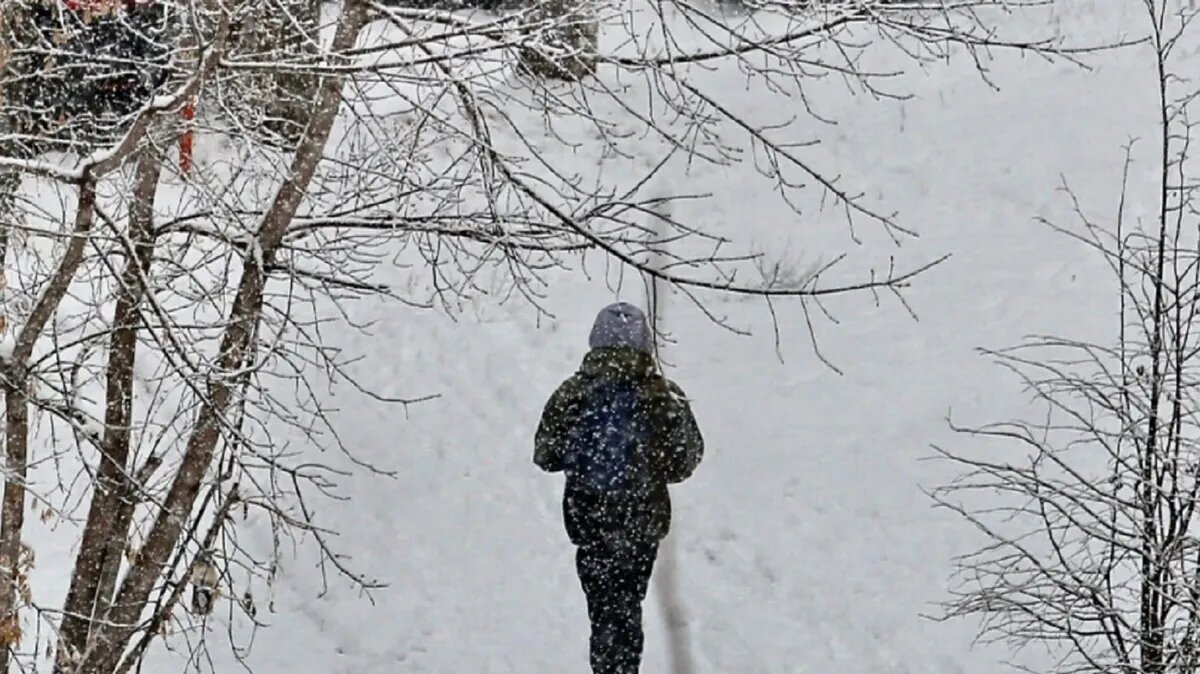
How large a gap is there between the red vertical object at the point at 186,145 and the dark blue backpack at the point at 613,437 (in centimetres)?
180

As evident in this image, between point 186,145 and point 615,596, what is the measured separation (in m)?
2.50

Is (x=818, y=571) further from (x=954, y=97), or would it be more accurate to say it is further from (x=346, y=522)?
(x=954, y=97)

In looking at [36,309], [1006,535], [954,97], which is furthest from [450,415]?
[954,97]

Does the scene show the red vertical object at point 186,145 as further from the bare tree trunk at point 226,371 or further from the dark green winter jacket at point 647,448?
the dark green winter jacket at point 647,448

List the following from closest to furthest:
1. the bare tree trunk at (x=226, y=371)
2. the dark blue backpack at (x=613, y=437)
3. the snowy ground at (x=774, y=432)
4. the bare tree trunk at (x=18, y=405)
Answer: the bare tree trunk at (x=18, y=405) → the bare tree trunk at (x=226, y=371) → the dark blue backpack at (x=613, y=437) → the snowy ground at (x=774, y=432)

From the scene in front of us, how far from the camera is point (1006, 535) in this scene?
7348 mm

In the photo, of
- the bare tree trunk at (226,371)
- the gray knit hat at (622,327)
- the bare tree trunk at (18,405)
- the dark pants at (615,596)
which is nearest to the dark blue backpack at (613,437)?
the gray knit hat at (622,327)

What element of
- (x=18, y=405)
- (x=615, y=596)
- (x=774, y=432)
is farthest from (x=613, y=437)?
(x=774, y=432)

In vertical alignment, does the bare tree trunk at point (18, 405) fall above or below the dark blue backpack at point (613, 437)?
below

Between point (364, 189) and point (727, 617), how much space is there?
11.3 feet

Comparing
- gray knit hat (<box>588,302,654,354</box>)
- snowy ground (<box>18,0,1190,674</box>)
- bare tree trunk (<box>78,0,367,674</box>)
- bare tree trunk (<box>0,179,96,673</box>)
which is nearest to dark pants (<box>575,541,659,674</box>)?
gray knit hat (<box>588,302,654,354</box>)

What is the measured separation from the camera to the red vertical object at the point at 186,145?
15.1 feet

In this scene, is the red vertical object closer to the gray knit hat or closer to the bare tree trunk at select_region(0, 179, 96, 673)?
the bare tree trunk at select_region(0, 179, 96, 673)

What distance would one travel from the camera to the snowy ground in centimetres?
739
